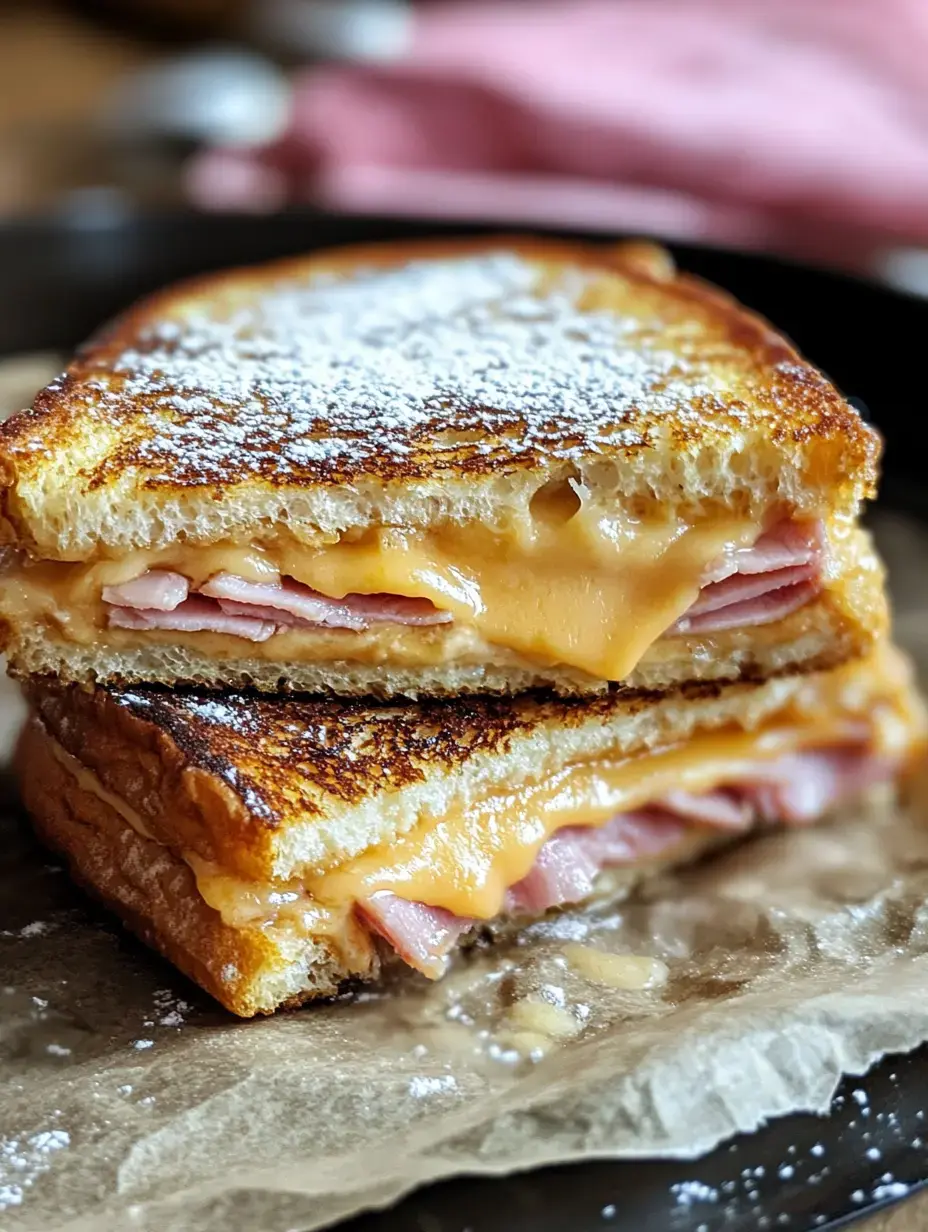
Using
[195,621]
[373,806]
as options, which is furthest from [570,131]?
[373,806]

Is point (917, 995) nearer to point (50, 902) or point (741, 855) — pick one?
point (741, 855)

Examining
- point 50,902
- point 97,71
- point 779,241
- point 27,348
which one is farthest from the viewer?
point 97,71

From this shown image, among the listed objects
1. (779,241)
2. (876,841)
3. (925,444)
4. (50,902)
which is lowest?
(50,902)

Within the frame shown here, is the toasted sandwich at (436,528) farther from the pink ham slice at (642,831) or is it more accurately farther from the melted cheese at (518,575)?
the pink ham slice at (642,831)

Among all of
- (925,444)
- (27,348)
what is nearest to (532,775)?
(925,444)

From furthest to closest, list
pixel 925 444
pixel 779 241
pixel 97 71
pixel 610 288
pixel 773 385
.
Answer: pixel 97 71, pixel 779 241, pixel 925 444, pixel 610 288, pixel 773 385
